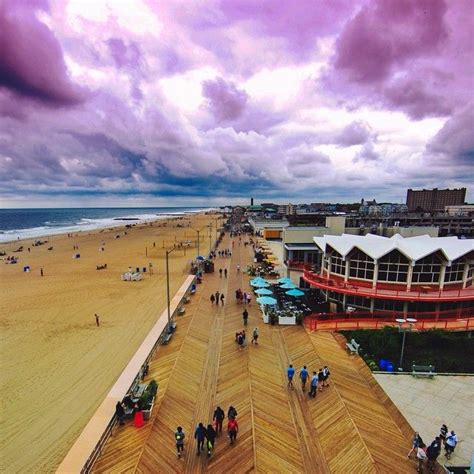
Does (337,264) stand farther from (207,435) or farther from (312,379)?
(207,435)

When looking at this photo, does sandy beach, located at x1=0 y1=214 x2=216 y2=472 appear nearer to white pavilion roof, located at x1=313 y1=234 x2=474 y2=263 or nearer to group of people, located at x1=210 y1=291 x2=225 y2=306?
group of people, located at x1=210 y1=291 x2=225 y2=306

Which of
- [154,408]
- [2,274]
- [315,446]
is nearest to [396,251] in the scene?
[315,446]

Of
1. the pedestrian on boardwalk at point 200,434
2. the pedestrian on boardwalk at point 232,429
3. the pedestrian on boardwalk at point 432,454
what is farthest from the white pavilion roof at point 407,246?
the pedestrian on boardwalk at point 200,434

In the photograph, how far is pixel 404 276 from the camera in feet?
76.5

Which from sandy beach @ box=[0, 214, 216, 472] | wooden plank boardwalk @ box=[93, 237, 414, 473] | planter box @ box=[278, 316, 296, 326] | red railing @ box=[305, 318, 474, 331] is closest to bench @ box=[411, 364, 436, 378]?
wooden plank boardwalk @ box=[93, 237, 414, 473]

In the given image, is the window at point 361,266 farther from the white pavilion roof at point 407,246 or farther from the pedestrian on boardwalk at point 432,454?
the pedestrian on boardwalk at point 432,454

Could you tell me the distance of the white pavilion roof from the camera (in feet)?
73.2

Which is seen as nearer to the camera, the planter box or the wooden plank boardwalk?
the wooden plank boardwalk

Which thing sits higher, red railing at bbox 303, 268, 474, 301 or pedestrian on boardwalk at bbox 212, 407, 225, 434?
red railing at bbox 303, 268, 474, 301

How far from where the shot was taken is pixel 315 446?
1097 cm

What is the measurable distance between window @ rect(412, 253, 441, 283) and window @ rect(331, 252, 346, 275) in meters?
5.19

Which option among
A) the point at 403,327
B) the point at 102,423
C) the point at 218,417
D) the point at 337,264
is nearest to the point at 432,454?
the point at 218,417

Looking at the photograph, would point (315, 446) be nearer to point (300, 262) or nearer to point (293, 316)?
point (293, 316)

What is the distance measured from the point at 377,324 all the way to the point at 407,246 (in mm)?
6553
